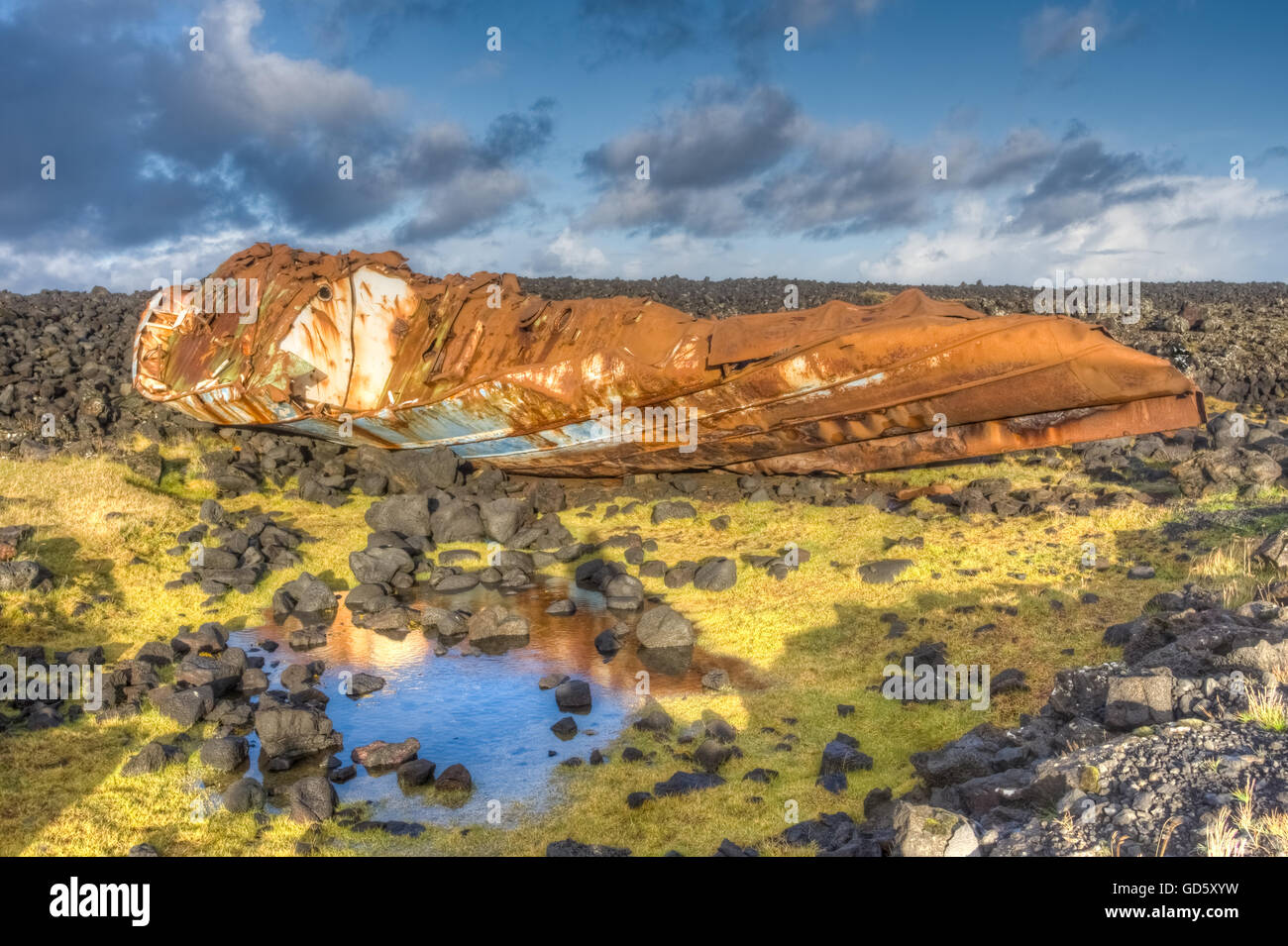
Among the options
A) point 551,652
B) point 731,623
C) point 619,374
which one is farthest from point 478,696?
point 619,374

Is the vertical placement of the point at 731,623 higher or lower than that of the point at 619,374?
lower

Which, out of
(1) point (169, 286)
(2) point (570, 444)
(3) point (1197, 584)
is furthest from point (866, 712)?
(1) point (169, 286)

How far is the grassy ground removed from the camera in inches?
260

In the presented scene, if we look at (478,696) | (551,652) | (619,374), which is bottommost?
(478,696)

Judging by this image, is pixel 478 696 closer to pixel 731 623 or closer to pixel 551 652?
pixel 551 652

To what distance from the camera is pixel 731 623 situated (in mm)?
10305

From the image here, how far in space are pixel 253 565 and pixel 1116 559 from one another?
999 cm

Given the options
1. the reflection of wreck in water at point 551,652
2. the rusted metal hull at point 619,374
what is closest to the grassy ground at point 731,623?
the reflection of wreck in water at point 551,652

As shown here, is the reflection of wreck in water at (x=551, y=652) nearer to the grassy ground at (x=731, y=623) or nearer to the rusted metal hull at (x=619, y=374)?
the grassy ground at (x=731, y=623)

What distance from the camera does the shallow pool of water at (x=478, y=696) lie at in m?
7.15

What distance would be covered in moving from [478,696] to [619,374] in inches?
187

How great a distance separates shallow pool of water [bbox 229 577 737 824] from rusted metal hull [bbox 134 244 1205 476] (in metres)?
2.84

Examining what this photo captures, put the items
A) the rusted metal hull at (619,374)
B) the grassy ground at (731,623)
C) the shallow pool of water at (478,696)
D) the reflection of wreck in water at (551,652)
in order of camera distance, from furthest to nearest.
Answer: the rusted metal hull at (619,374) → the reflection of wreck in water at (551,652) → the shallow pool of water at (478,696) → the grassy ground at (731,623)

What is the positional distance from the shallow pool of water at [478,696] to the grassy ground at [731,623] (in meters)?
0.39
